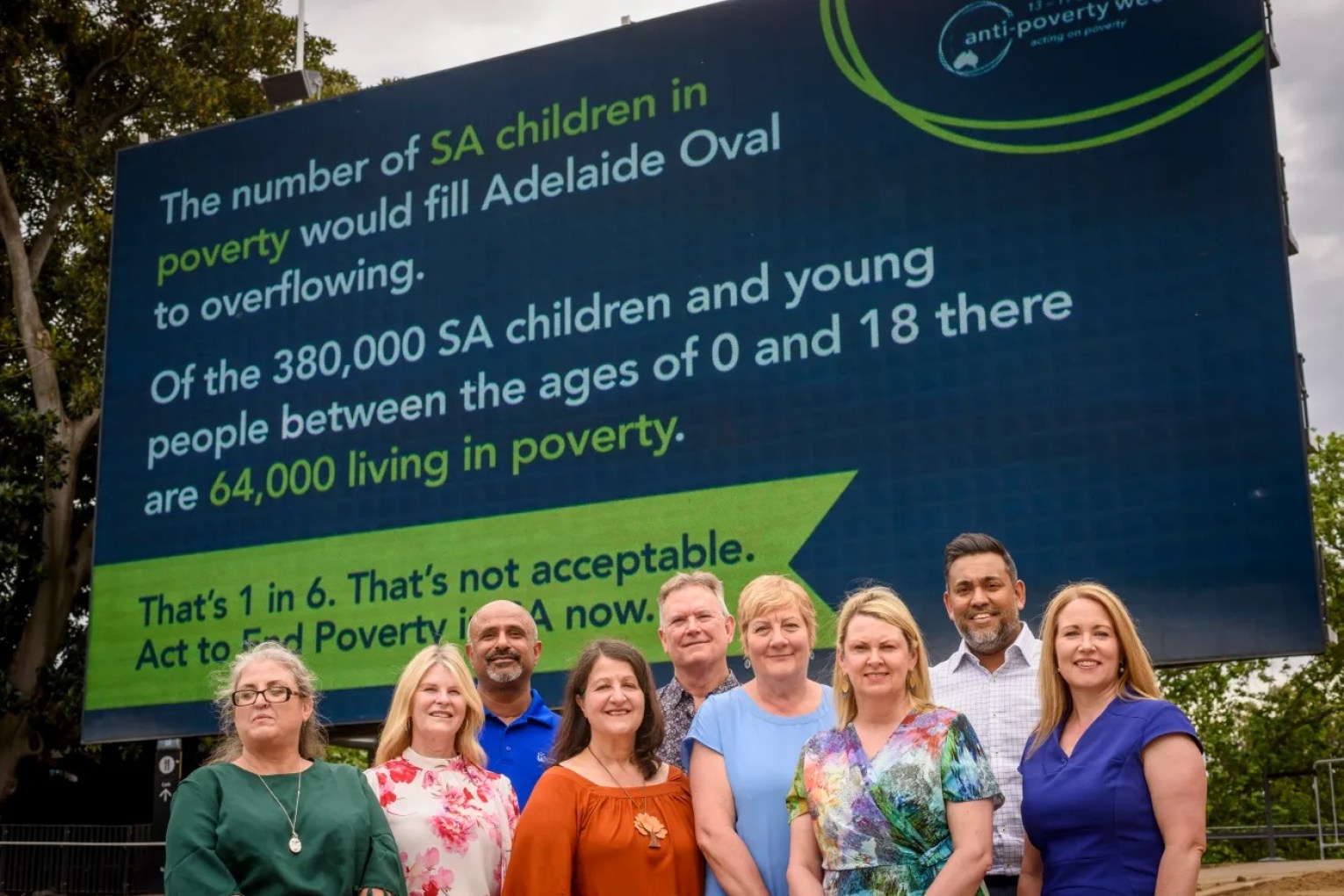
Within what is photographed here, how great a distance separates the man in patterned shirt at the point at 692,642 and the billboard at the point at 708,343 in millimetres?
2778

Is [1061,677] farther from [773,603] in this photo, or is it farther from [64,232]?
[64,232]

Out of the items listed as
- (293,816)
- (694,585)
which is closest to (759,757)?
(694,585)

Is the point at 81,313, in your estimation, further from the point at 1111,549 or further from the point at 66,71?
the point at 1111,549

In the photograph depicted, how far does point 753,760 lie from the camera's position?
2.88m

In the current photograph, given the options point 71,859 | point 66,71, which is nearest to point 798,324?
point 71,859

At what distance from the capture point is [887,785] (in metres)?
2.63

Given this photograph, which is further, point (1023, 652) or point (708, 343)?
point (708, 343)

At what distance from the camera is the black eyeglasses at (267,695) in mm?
2855

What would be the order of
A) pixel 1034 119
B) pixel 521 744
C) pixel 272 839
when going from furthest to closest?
pixel 1034 119, pixel 521 744, pixel 272 839

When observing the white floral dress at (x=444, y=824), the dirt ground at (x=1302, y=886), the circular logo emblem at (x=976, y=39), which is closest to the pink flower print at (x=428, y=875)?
the white floral dress at (x=444, y=824)

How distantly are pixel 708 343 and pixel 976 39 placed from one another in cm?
162

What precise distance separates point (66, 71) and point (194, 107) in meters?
1.03

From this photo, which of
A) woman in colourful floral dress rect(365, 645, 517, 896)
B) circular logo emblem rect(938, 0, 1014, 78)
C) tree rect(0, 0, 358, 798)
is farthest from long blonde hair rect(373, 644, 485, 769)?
tree rect(0, 0, 358, 798)

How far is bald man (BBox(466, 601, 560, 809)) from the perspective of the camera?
3.83 metres
